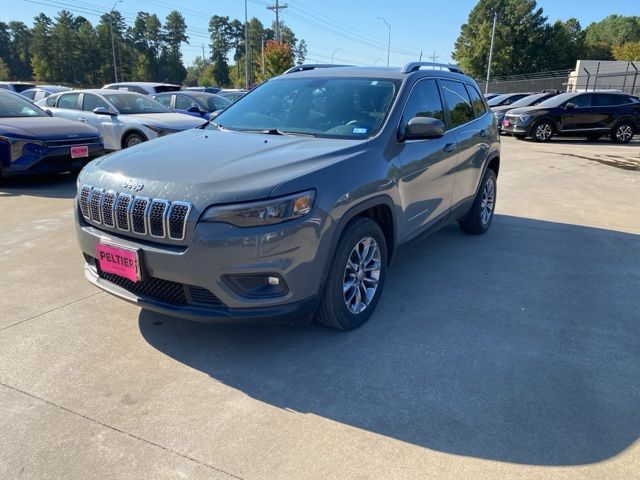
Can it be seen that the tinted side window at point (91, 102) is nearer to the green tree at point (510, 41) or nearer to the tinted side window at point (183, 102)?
the tinted side window at point (183, 102)

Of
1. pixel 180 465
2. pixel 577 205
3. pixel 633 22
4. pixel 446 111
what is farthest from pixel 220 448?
pixel 633 22

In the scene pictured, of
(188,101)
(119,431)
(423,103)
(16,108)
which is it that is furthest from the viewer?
(188,101)

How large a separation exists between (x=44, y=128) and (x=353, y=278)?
686 centimetres

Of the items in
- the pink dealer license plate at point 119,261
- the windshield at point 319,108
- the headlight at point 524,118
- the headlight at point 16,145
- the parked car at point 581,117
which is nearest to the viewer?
the pink dealer license plate at point 119,261

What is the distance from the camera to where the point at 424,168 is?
13.7 feet

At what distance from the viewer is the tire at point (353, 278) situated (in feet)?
10.7

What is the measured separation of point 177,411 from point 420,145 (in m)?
2.68

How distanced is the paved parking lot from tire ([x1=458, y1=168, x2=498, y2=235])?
108 centimetres

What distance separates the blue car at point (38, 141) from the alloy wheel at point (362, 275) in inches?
251

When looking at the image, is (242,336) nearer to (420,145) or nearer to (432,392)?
(432,392)

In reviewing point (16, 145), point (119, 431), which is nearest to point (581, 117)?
point (16, 145)

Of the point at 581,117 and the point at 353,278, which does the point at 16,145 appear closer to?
the point at 353,278

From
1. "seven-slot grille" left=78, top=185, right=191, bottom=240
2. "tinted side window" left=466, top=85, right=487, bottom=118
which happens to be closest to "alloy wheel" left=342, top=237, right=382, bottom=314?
"seven-slot grille" left=78, top=185, right=191, bottom=240

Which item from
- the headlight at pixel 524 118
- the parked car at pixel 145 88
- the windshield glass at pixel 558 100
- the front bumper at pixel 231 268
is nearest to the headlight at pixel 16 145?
the front bumper at pixel 231 268
